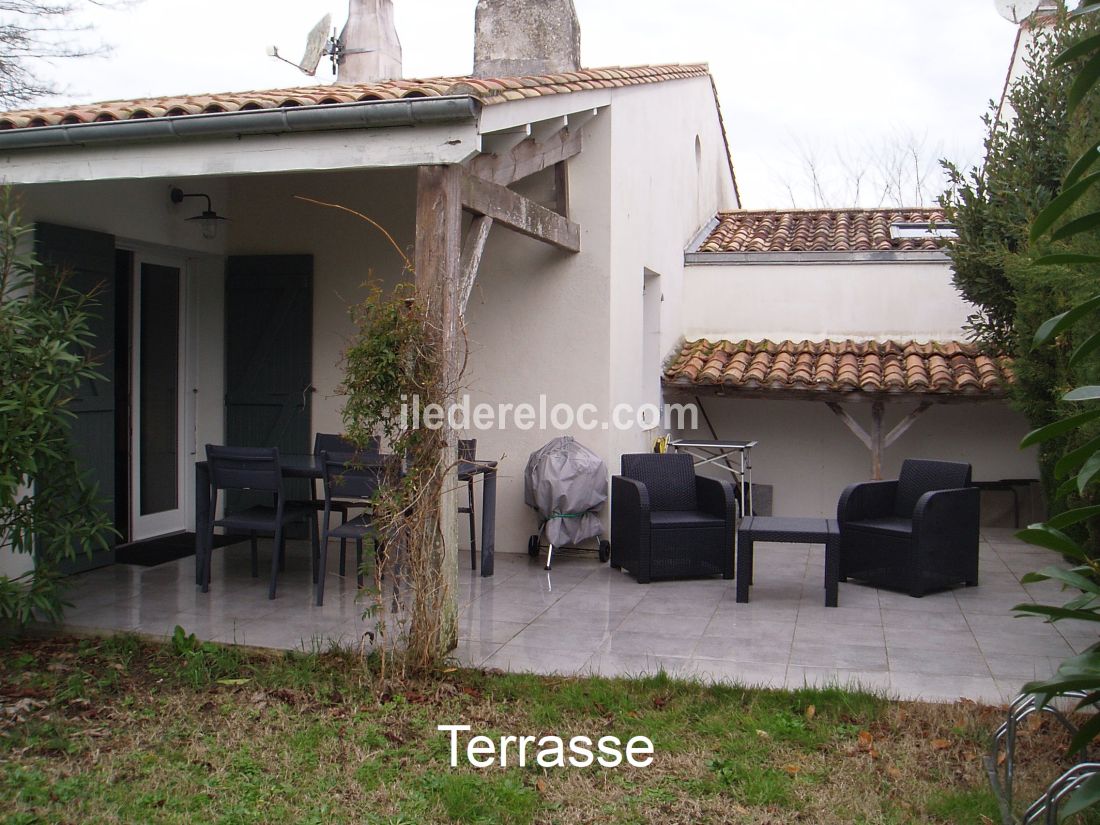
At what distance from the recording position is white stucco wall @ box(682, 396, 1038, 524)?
10.9 metres

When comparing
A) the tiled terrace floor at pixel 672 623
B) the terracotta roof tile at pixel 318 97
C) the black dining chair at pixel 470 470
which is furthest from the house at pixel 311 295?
the tiled terrace floor at pixel 672 623

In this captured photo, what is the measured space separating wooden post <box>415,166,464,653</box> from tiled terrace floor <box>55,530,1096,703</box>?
1.00 m

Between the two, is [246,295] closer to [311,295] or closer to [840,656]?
[311,295]

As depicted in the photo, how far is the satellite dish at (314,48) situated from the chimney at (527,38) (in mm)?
1722

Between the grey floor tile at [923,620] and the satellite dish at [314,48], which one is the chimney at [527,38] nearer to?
the satellite dish at [314,48]

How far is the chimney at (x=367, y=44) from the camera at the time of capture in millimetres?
10742

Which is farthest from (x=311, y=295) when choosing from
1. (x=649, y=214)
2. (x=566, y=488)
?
(x=649, y=214)

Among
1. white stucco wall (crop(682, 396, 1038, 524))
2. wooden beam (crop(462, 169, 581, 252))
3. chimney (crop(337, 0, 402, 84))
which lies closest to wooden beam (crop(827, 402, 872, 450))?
white stucco wall (crop(682, 396, 1038, 524))

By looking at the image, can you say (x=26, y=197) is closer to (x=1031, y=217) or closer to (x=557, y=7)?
(x=557, y=7)

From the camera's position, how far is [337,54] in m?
10.8

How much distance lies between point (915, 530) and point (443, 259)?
12.6 ft

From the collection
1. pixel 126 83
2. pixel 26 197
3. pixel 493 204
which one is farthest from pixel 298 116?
pixel 126 83

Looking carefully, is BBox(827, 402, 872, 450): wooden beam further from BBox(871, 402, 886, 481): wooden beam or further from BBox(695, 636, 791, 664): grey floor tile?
BBox(695, 636, 791, 664): grey floor tile

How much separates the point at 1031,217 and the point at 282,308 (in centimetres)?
591
